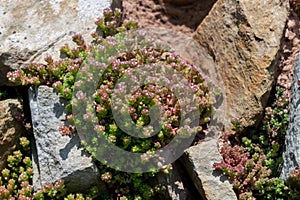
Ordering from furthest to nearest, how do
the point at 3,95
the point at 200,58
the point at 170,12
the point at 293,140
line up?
the point at 170,12, the point at 200,58, the point at 3,95, the point at 293,140

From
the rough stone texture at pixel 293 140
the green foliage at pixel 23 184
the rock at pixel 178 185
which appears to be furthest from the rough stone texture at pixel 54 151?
the rough stone texture at pixel 293 140

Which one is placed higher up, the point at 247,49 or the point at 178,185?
the point at 247,49

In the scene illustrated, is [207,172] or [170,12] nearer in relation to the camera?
[207,172]

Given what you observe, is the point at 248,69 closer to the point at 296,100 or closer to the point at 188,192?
the point at 296,100

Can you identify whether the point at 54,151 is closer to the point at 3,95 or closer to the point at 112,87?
the point at 112,87

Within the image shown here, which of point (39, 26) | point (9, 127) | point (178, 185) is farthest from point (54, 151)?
point (39, 26)

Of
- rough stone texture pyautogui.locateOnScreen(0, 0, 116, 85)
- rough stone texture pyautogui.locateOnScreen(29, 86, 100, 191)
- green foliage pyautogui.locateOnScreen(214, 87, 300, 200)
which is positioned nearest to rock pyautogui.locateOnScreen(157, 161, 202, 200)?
green foliage pyautogui.locateOnScreen(214, 87, 300, 200)

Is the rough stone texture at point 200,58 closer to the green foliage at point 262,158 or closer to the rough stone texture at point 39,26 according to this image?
the green foliage at point 262,158

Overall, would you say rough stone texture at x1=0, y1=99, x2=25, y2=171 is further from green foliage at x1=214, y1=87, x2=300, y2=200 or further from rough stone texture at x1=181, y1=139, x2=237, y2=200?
green foliage at x1=214, y1=87, x2=300, y2=200
